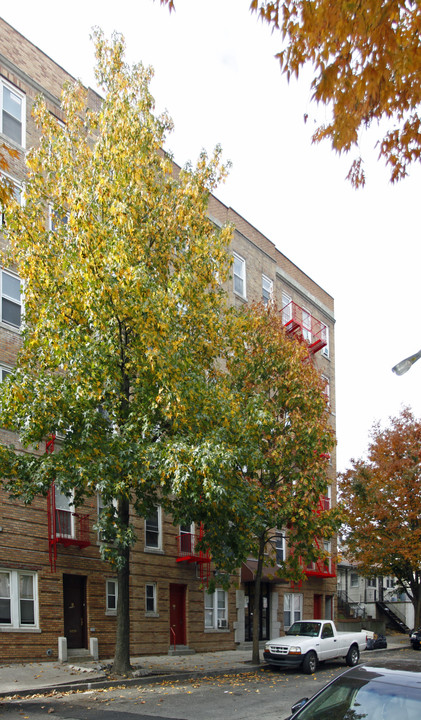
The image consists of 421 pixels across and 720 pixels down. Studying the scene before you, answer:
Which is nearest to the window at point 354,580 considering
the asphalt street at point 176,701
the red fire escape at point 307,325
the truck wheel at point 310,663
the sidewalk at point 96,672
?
the red fire escape at point 307,325

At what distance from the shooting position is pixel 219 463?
48.1 feet

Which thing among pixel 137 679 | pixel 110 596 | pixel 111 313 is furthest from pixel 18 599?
pixel 111 313

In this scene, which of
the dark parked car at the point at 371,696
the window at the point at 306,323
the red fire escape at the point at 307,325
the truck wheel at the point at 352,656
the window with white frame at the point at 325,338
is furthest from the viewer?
the window with white frame at the point at 325,338

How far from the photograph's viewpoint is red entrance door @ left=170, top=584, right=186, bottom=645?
25047mm

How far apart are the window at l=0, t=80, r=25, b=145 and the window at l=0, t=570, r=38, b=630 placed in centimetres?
1288

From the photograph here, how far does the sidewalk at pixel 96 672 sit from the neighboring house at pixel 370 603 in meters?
18.4

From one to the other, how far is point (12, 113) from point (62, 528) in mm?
12693

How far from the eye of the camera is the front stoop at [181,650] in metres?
24.2

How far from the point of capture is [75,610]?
2103 cm

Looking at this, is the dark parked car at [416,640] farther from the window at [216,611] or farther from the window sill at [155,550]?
the window sill at [155,550]

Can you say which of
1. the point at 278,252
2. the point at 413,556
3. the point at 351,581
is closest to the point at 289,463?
the point at 413,556

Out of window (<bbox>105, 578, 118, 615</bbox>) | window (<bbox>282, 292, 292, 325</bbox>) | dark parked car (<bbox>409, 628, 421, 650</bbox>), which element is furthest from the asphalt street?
window (<bbox>282, 292, 292, 325</bbox>)

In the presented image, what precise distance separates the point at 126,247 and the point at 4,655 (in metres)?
10.8

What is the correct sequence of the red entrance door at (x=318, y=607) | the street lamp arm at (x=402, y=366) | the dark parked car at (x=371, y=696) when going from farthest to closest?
the red entrance door at (x=318, y=607) → the street lamp arm at (x=402, y=366) → the dark parked car at (x=371, y=696)
